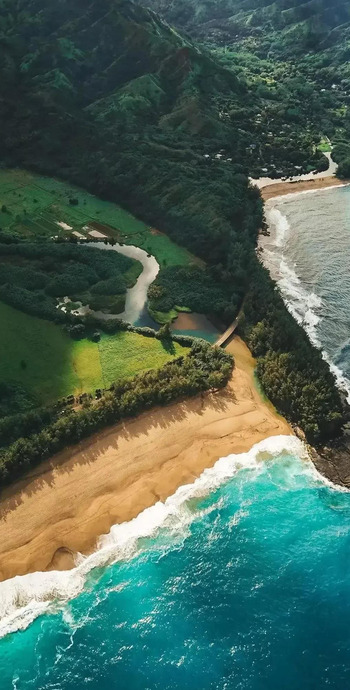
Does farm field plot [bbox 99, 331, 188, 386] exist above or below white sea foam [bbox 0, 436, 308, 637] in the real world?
above

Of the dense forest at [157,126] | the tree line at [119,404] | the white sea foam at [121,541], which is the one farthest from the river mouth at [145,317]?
the white sea foam at [121,541]

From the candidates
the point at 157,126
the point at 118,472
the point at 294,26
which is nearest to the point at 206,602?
the point at 118,472

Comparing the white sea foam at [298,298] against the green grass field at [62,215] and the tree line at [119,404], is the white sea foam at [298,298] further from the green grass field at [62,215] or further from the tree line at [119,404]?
the green grass field at [62,215]

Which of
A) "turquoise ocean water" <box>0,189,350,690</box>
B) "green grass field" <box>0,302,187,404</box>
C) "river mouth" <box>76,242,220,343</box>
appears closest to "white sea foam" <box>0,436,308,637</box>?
"turquoise ocean water" <box>0,189,350,690</box>

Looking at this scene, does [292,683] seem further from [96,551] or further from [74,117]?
[74,117]

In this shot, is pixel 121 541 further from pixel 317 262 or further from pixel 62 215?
pixel 62 215

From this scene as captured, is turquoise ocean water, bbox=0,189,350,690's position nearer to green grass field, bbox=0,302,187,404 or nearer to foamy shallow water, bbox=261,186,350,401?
green grass field, bbox=0,302,187,404
